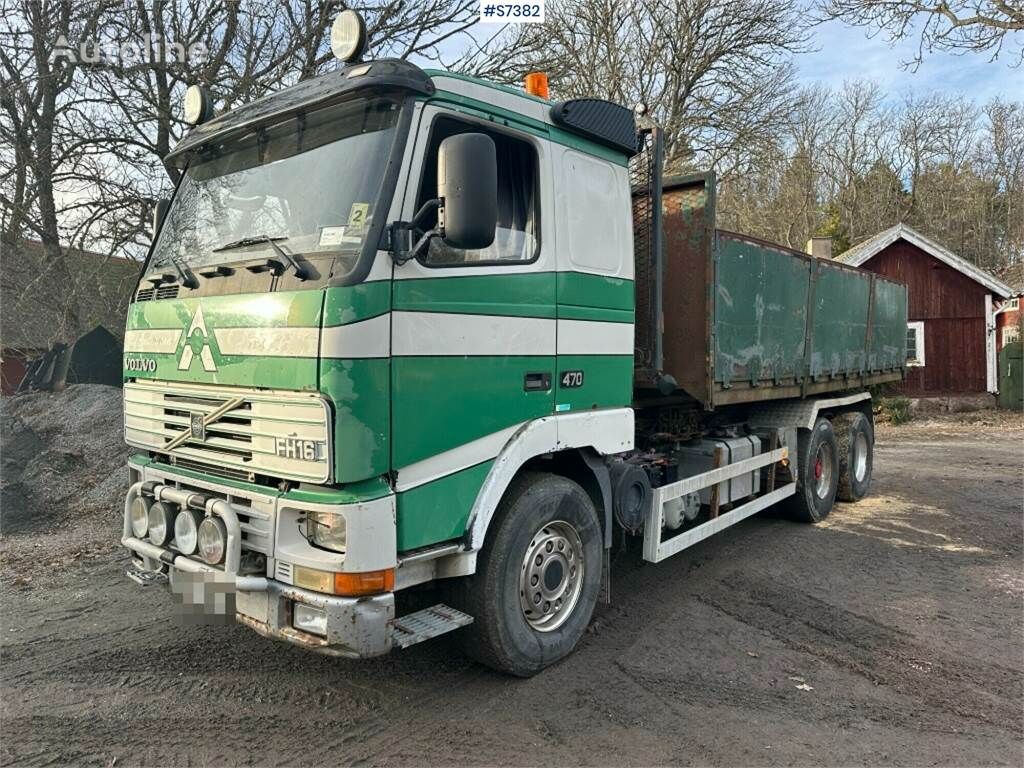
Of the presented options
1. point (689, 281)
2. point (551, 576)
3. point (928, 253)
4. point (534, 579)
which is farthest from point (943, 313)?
point (534, 579)

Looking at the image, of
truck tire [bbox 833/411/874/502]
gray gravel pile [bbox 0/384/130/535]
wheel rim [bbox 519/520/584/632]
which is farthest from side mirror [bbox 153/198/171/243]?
truck tire [bbox 833/411/874/502]

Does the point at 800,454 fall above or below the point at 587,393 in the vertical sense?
below

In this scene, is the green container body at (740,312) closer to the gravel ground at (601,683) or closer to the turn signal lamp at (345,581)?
the gravel ground at (601,683)

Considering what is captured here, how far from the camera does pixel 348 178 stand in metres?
3.25

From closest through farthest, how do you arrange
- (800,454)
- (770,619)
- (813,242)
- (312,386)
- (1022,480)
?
(312,386) → (770,619) → (800,454) → (1022,480) → (813,242)

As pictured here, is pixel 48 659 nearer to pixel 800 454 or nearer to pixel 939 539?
pixel 800 454

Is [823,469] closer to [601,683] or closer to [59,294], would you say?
[601,683]

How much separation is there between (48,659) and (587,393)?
3.35 metres

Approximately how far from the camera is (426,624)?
10.8ft

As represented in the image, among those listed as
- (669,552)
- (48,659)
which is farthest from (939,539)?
(48,659)

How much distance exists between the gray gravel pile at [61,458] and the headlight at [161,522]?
3.89 meters

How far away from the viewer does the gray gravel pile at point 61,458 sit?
7.03 metres

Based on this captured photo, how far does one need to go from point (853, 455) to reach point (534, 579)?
5888 mm

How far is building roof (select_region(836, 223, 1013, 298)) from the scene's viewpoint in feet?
60.8
